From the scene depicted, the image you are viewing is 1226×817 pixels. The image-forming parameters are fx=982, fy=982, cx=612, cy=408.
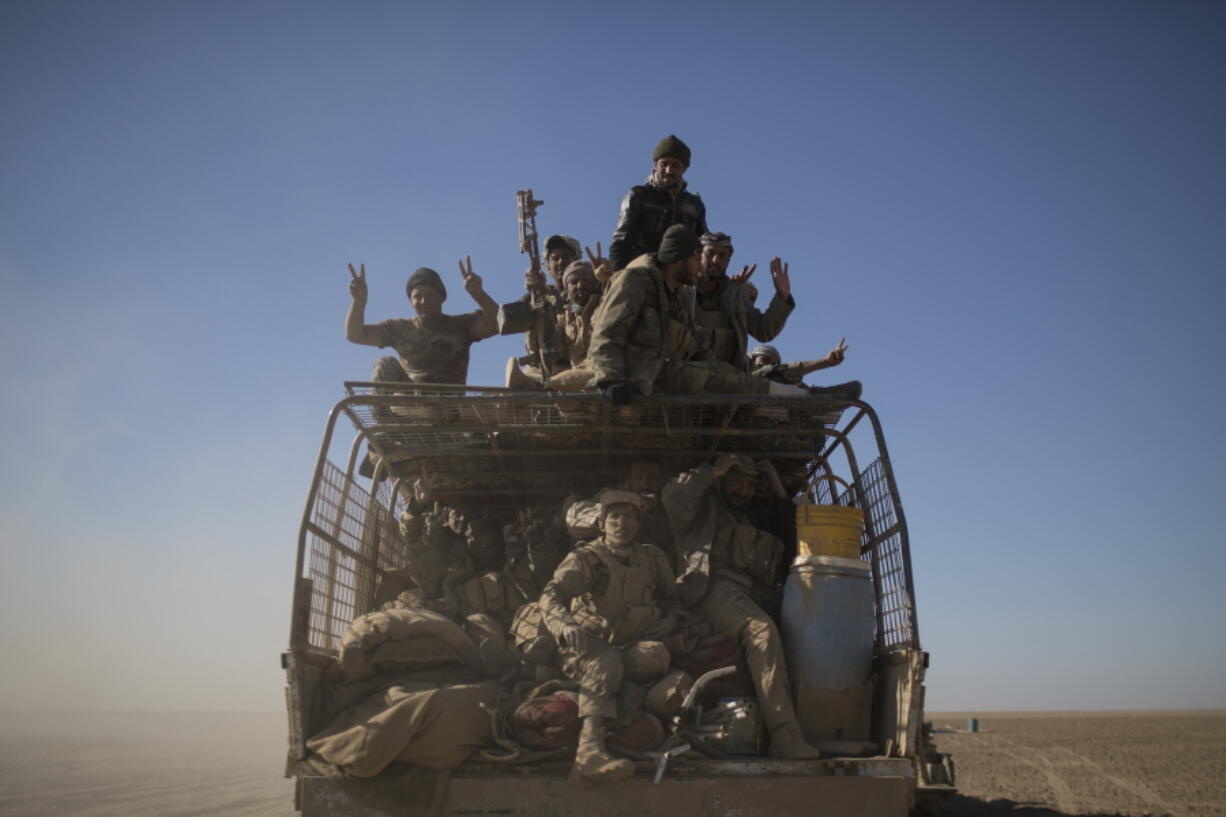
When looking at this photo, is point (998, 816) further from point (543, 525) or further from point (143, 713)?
point (143, 713)

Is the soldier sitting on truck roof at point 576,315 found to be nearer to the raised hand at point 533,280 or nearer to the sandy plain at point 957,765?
the raised hand at point 533,280

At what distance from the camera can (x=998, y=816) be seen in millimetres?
→ 11781

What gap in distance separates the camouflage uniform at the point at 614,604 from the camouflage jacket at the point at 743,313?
2.27 meters

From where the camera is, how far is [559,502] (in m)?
6.81

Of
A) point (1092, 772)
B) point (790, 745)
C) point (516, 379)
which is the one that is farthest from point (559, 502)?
point (1092, 772)

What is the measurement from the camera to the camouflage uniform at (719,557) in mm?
5355

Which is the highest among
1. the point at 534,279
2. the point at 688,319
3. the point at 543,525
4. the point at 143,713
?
the point at 534,279

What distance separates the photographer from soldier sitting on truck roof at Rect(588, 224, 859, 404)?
5.56 m

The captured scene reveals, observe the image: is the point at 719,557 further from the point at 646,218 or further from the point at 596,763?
the point at 646,218

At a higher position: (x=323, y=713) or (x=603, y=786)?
(x=323, y=713)

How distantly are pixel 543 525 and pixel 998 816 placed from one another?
8577mm

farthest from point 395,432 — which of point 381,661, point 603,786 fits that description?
point 603,786

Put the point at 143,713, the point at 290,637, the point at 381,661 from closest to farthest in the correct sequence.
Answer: the point at 290,637, the point at 381,661, the point at 143,713

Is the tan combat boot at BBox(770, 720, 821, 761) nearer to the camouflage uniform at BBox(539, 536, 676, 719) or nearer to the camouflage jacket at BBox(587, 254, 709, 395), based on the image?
the camouflage uniform at BBox(539, 536, 676, 719)
